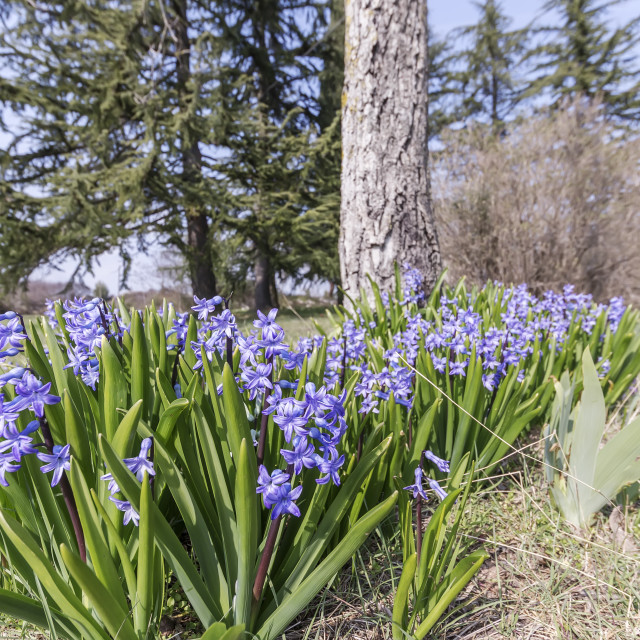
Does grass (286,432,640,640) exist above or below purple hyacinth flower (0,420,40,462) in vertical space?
below

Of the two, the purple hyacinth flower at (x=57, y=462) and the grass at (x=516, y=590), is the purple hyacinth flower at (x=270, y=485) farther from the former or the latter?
the grass at (x=516, y=590)

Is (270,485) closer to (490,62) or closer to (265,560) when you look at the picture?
(265,560)

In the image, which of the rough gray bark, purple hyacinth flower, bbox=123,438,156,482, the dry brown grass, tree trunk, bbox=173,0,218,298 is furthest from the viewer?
tree trunk, bbox=173,0,218,298

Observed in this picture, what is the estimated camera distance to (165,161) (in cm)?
1017

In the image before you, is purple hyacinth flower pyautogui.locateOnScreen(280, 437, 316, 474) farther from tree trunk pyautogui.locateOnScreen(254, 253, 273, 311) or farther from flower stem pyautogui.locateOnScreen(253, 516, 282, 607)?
tree trunk pyautogui.locateOnScreen(254, 253, 273, 311)


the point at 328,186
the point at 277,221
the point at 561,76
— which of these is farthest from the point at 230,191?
the point at 561,76

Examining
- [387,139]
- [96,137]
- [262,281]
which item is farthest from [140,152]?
[387,139]

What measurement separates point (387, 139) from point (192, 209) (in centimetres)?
760

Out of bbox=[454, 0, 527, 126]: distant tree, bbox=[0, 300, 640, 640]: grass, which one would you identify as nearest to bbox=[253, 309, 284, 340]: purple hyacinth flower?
bbox=[0, 300, 640, 640]: grass

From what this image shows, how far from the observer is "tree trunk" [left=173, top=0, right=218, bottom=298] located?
10.9 m

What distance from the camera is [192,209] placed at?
1049cm

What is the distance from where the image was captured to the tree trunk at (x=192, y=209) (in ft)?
35.8

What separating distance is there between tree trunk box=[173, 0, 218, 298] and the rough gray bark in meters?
7.34

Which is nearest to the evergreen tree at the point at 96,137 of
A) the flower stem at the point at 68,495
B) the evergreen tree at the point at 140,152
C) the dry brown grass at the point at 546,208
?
the evergreen tree at the point at 140,152
